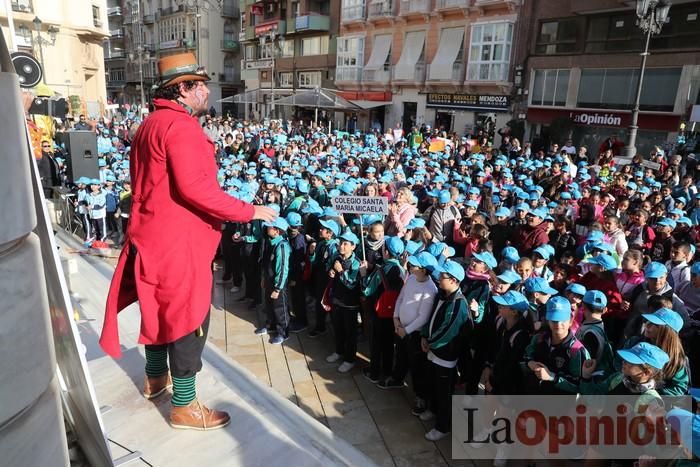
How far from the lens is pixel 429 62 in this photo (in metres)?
27.7

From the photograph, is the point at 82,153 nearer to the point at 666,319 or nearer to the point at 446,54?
the point at 666,319

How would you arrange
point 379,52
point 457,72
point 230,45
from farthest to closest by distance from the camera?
point 230,45 → point 379,52 → point 457,72

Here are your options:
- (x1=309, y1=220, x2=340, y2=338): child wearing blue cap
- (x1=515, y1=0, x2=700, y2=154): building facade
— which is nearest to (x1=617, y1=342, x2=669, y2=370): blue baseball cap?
(x1=309, y1=220, x2=340, y2=338): child wearing blue cap

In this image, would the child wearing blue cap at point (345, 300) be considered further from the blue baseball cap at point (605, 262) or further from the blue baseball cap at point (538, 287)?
the blue baseball cap at point (605, 262)

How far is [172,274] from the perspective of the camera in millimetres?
2359

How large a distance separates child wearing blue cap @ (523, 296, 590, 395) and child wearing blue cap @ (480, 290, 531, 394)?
190 millimetres

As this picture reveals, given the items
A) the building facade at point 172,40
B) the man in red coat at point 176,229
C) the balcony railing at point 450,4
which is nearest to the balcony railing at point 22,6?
the building facade at point 172,40

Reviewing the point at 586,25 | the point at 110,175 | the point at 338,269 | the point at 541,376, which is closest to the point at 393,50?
the point at 586,25

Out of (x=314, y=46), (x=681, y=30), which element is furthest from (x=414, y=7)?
(x=681, y=30)

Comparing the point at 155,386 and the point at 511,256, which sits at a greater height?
the point at 511,256

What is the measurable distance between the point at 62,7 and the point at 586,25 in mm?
33433

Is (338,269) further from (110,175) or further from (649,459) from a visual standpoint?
(110,175)

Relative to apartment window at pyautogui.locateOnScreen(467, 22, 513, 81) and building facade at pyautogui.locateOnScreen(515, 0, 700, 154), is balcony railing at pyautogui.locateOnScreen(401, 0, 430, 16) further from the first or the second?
building facade at pyautogui.locateOnScreen(515, 0, 700, 154)

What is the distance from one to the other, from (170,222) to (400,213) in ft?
17.9
